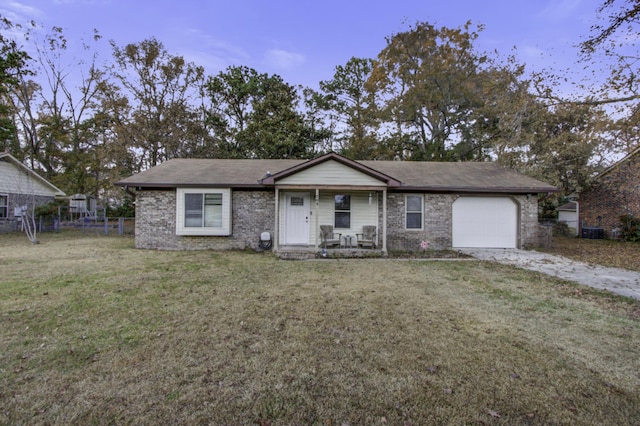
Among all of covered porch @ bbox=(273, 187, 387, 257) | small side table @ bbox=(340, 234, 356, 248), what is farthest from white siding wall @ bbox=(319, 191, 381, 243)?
small side table @ bbox=(340, 234, 356, 248)

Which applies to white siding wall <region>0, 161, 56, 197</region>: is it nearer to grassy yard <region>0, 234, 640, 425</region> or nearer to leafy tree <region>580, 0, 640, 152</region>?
grassy yard <region>0, 234, 640, 425</region>

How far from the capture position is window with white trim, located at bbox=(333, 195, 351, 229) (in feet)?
38.4

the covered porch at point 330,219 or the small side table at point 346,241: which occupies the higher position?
the covered porch at point 330,219

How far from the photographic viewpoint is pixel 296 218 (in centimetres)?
1160

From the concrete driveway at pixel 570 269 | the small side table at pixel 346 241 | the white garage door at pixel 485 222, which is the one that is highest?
the white garage door at pixel 485 222

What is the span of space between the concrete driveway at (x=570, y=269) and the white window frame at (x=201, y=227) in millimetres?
8569

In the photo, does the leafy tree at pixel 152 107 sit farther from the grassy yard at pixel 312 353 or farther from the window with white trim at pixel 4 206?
the grassy yard at pixel 312 353

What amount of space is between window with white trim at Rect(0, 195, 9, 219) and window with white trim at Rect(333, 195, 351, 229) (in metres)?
18.5

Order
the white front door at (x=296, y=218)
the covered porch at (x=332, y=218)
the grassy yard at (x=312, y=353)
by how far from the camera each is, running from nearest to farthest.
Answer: the grassy yard at (x=312, y=353)
the covered porch at (x=332, y=218)
the white front door at (x=296, y=218)

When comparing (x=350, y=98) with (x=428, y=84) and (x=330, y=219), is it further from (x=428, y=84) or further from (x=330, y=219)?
(x=330, y=219)

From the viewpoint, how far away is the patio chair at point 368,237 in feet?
36.6

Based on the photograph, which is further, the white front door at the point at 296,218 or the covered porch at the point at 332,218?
the white front door at the point at 296,218

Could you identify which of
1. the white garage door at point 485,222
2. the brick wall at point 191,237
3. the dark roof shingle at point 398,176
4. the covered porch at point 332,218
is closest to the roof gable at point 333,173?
the dark roof shingle at point 398,176

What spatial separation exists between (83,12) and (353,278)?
1645cm
